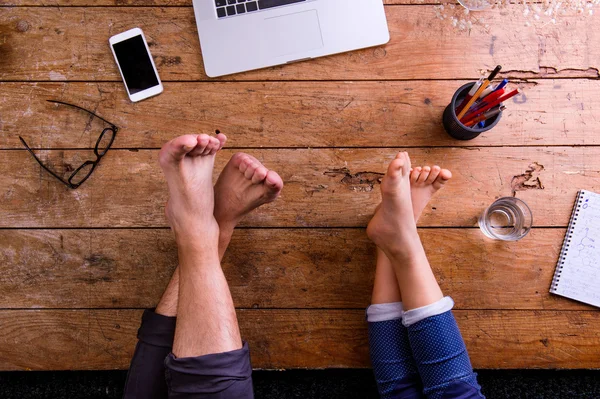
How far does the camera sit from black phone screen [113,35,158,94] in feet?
3.69

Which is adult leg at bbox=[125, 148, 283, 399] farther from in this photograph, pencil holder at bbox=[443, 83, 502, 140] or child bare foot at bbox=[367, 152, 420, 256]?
pencil holder at bbox=[443, 83, 502, 140]

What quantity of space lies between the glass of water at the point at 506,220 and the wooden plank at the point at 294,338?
0.67 ft

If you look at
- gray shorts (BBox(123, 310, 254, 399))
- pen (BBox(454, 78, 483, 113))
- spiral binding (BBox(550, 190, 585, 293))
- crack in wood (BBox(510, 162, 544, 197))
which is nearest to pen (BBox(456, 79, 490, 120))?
pen (BBox(454, 78, 483, 113))

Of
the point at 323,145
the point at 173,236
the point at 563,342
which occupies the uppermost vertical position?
the point at 323,145

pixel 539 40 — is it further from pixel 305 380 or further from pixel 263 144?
pixel 305 380

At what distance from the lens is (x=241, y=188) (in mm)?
1075

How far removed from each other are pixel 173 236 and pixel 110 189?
0.20 m

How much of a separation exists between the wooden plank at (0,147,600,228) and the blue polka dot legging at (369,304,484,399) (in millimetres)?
269

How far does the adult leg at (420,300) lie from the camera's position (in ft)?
3.21

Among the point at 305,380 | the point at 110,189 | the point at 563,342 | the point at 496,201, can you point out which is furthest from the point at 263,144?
the point at 563,342

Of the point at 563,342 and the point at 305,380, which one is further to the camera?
the point at 305,380

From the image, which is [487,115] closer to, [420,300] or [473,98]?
[473,98]

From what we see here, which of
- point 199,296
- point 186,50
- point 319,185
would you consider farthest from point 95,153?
point 319,185

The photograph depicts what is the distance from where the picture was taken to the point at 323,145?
44.6 inches
